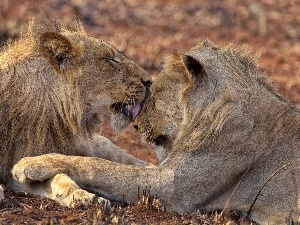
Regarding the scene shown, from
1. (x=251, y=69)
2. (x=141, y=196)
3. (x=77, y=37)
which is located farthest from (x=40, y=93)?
(x=251, y=69)

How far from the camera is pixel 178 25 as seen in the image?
715 inches

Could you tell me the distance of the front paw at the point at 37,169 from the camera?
20.9 feet

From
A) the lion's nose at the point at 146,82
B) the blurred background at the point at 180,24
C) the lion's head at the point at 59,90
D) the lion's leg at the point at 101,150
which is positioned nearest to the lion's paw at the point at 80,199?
the lion's head at the point at 59,90

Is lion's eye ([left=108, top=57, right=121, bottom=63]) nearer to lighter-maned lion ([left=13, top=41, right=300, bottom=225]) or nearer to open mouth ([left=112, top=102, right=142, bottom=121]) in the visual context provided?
open mouth ([left=112, top=102, right=142, bottom=121])

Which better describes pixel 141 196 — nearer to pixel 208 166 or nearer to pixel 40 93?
pixel 208 166

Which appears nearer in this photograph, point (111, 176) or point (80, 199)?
point (80, 199)

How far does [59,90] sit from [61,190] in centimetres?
95

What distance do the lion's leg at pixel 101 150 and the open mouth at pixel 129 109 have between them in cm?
35

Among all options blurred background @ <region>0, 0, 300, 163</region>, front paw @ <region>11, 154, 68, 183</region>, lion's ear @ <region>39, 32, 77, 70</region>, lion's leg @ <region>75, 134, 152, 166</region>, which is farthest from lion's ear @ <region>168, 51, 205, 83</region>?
blurred background @ <region>0, 0, 300, 163</region>

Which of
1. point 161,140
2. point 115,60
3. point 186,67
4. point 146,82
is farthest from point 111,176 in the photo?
point 115,60

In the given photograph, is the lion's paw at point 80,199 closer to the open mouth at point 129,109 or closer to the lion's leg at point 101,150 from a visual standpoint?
the lion's leg at point 101,150

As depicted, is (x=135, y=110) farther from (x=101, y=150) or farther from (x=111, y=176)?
(x=111, y=176)

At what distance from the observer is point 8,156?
6738mm

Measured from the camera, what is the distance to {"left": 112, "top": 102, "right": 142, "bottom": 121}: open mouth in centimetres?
707
